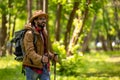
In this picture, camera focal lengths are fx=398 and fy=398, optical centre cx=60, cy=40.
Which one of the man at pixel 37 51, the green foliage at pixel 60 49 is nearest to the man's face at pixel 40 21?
the man at pixel 37 51

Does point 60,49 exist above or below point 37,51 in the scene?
below

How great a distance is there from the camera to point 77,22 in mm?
18172

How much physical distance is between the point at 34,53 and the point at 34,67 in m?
0.38

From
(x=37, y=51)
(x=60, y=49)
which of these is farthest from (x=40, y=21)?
(x=60, y=49)

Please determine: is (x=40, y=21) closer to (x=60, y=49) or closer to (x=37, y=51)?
(x=37, y=51)

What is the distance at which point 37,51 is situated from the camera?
7641 mm

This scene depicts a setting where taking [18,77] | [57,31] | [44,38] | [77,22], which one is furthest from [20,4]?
[44,38]

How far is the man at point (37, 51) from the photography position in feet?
24.3

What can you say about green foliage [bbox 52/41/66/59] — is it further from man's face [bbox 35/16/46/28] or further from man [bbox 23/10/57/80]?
man's face [bbox 35/16/46/28]

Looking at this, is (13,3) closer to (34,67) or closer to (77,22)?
(77,22)

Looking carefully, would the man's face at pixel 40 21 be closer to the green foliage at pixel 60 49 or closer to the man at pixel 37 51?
the man at pixel 37 51

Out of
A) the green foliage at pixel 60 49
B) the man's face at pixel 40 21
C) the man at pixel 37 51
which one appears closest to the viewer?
the man at pixel 37 51

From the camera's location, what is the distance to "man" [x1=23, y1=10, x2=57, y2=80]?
7402 mm

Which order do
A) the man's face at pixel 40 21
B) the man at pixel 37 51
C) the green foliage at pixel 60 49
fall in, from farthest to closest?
the green foliage at pixel 60 49
the man's face at pixel 40 21
the man at pixel 37 51
